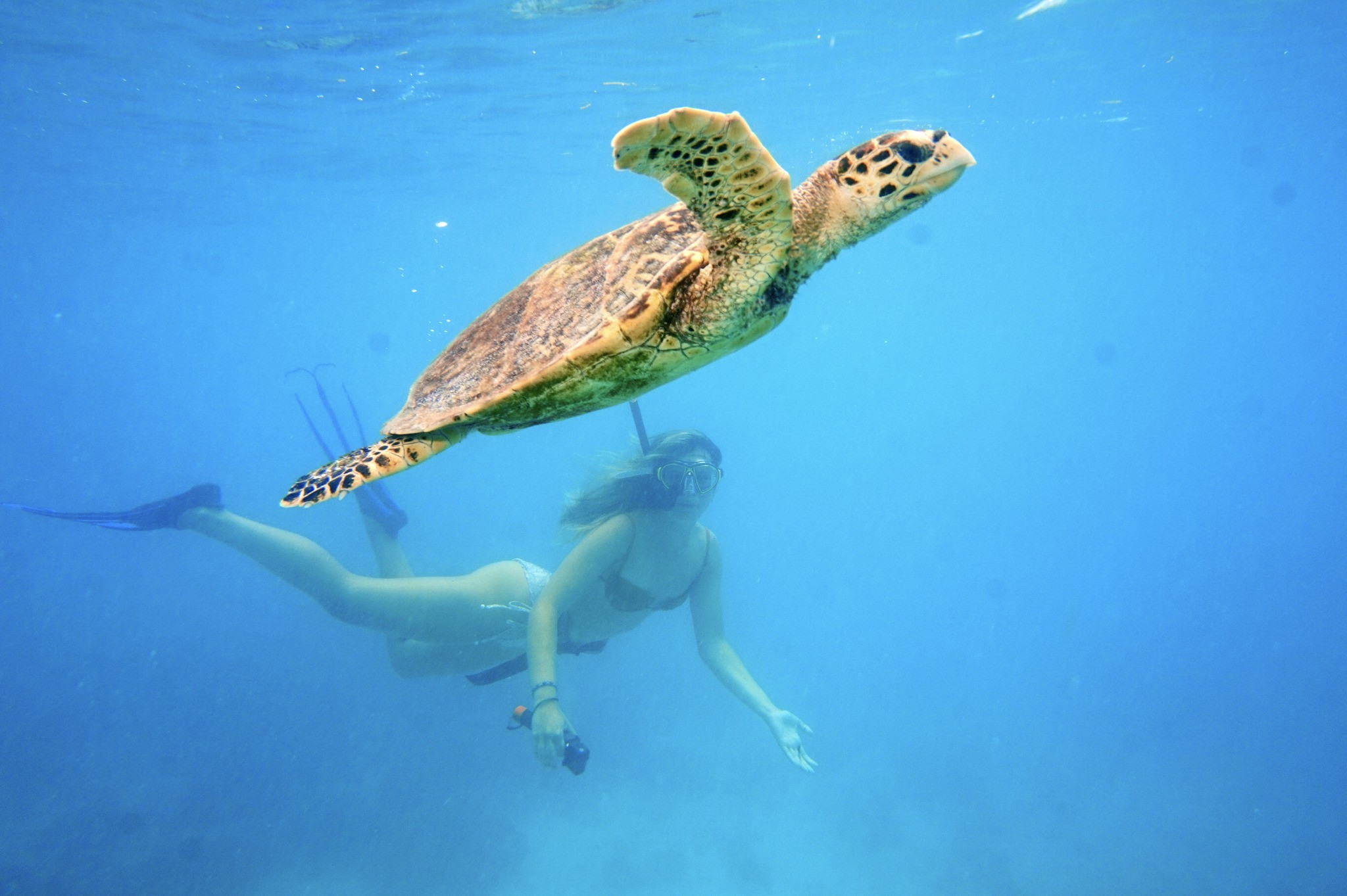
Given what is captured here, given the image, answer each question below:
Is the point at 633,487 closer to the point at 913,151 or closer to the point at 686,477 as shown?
the point at 686,477

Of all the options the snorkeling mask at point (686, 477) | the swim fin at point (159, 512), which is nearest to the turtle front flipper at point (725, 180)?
the snorkeling mask at point (686, 477)

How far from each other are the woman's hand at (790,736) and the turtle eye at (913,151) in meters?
5.40

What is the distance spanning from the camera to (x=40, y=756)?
39.5ft

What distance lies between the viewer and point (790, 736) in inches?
252

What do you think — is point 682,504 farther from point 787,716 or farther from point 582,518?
point 787,716

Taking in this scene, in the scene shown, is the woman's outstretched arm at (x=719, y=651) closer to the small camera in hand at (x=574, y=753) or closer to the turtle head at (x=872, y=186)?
the small camera in hand at (x=574, y=753)

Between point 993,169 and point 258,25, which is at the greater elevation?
point 258,25

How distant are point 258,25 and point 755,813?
1814 centimetres

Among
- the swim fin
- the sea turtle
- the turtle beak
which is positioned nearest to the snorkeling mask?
the sea turtle

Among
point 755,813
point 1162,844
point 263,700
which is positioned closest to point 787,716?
point 755,813

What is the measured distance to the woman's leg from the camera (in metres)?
6.63

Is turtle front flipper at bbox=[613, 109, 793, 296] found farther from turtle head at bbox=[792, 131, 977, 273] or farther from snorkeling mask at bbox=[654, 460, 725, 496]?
snorkeling mask at bbox=[654, 460, 725, 496]

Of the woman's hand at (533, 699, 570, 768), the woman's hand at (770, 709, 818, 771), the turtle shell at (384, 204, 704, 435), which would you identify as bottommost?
the woman's hand at (770, 709, 818, 771)

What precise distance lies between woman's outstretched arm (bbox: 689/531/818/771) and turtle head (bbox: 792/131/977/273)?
Answer: 4729 millimetres
